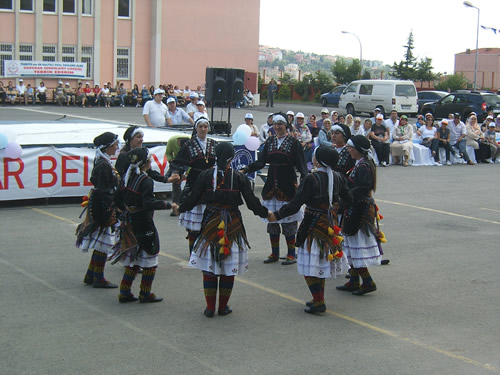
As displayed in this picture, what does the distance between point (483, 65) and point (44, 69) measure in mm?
58828

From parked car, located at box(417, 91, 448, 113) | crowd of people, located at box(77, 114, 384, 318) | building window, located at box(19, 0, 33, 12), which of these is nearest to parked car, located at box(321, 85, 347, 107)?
parked car, located at box(417, 91, 448, 113)

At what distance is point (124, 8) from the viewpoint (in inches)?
1842

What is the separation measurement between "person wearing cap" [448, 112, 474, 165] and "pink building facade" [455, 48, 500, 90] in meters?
46.6

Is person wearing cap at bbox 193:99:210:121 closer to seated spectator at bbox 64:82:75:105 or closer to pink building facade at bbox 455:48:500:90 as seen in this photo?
seated spectator at bbox 64:82:75:105

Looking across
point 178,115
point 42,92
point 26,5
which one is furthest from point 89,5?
point 178,115

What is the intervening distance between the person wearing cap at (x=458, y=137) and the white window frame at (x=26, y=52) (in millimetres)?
29694

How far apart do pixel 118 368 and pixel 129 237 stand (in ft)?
6.08

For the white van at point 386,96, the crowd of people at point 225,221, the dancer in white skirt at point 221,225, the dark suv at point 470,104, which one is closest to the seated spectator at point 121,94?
the white van at point 386,96

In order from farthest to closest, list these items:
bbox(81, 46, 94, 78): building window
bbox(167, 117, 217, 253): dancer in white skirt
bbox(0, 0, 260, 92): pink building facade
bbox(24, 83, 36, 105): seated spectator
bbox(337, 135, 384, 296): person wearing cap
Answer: bbox(81, 46, 94, 78): building window
bbox(0, 0, 260, 92): pink building facade
bbox(24, 83, 36, 105): seated spectator
bbox(167, 117, 217, 253): dancer in white skirt
bbox(337, 135, 384, 296): person wearing cap

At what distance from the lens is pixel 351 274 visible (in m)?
7.95

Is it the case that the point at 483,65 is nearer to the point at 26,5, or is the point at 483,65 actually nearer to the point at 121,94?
the point at 121,94

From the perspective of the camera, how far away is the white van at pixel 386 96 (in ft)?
119

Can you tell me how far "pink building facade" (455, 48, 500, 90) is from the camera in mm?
69812

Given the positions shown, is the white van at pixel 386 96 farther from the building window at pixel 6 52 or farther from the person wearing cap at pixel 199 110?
the person wearing cap at pixel 199 110
